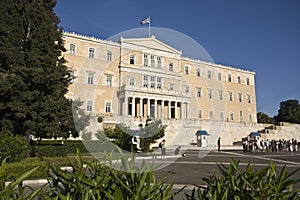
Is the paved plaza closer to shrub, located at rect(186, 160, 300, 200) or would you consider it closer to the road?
the road

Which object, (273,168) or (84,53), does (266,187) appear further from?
(84,53)

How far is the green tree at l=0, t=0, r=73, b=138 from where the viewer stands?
1573cm

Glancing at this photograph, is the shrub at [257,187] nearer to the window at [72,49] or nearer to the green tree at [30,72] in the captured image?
the green tree at [30,72]

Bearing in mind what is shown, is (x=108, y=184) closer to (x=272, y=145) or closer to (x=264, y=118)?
(x=272, y=145)

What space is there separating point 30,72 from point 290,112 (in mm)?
77606

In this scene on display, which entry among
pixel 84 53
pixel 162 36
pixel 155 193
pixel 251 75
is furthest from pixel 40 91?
pixel 251 75

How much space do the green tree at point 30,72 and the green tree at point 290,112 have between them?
2860 inches

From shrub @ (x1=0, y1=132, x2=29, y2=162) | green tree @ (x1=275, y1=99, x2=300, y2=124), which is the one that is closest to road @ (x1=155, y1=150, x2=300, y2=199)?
shrub @ (x1=0, y1=132, x2=29, y2=162)

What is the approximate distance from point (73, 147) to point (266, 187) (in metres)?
16.8

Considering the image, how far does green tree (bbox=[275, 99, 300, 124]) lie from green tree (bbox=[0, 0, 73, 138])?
72.6 metres

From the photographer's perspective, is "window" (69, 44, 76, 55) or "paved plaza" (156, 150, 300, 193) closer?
"paved plaza" (156, 150, 300, 193)

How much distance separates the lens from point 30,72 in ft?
52.2

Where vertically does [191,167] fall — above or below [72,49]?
below

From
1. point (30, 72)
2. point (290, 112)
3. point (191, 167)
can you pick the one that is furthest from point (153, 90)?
point (290, 112)
